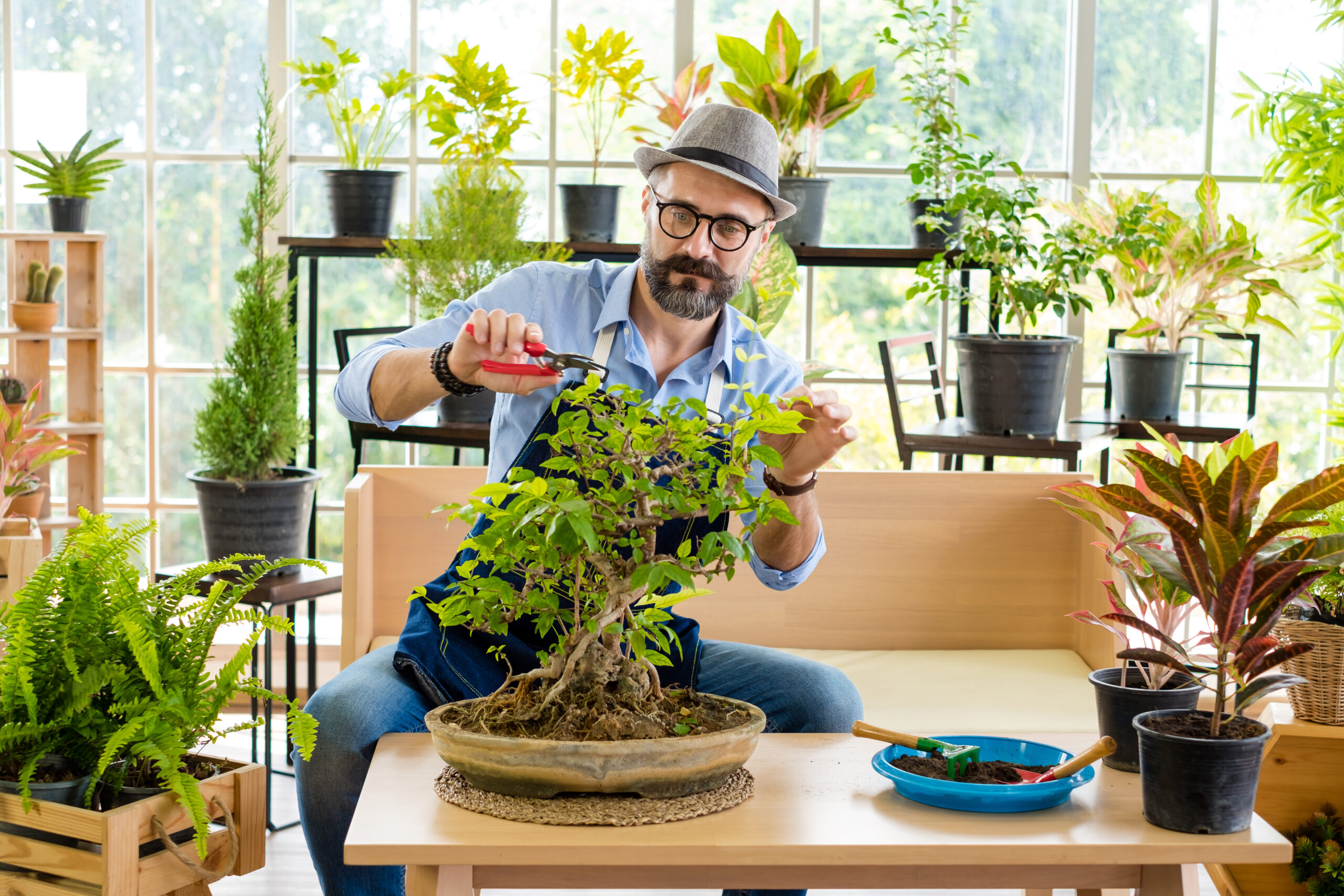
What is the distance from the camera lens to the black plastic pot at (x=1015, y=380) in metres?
2.83

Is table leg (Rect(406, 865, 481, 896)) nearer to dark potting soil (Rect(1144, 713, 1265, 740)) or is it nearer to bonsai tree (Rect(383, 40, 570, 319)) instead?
dark potting soil (Rect(1144, 713, 1265, 740))

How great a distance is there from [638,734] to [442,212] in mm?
2201

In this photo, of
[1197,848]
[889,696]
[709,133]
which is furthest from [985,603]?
[1197,848]

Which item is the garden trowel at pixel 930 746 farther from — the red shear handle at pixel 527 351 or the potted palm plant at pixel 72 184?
the potted palm plant at pixel 72 184

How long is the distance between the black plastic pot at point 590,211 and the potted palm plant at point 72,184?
1254 millimetres

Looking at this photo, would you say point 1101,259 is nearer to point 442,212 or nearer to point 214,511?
point 442,212

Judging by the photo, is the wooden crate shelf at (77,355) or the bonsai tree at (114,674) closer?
the bonsai tree at (114,674)

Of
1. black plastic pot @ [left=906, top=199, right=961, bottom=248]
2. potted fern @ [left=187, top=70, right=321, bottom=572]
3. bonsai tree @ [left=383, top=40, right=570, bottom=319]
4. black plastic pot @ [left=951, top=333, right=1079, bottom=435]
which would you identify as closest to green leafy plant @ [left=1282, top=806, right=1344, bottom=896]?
black plastic pot @ [left=951, top=333, right=1079, bottom=435]

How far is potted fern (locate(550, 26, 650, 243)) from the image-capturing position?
3.37m

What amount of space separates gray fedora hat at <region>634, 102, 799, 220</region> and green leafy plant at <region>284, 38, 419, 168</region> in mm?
1741

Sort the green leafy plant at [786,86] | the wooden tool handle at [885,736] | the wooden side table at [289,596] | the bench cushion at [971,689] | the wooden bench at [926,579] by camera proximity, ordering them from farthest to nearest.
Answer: the green leafy plant at [786,86] < the wooden side table at [289,596] < the wooden bench at [926,579] < the bench cushion at [971,689] < the wooden tool handle at [885,736]

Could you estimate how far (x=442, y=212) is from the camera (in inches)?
124

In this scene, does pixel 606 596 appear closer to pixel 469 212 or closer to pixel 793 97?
pixel 469 212

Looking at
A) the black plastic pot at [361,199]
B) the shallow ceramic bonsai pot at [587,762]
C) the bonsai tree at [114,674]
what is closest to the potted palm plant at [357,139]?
the black plastic pot at [361,199]
